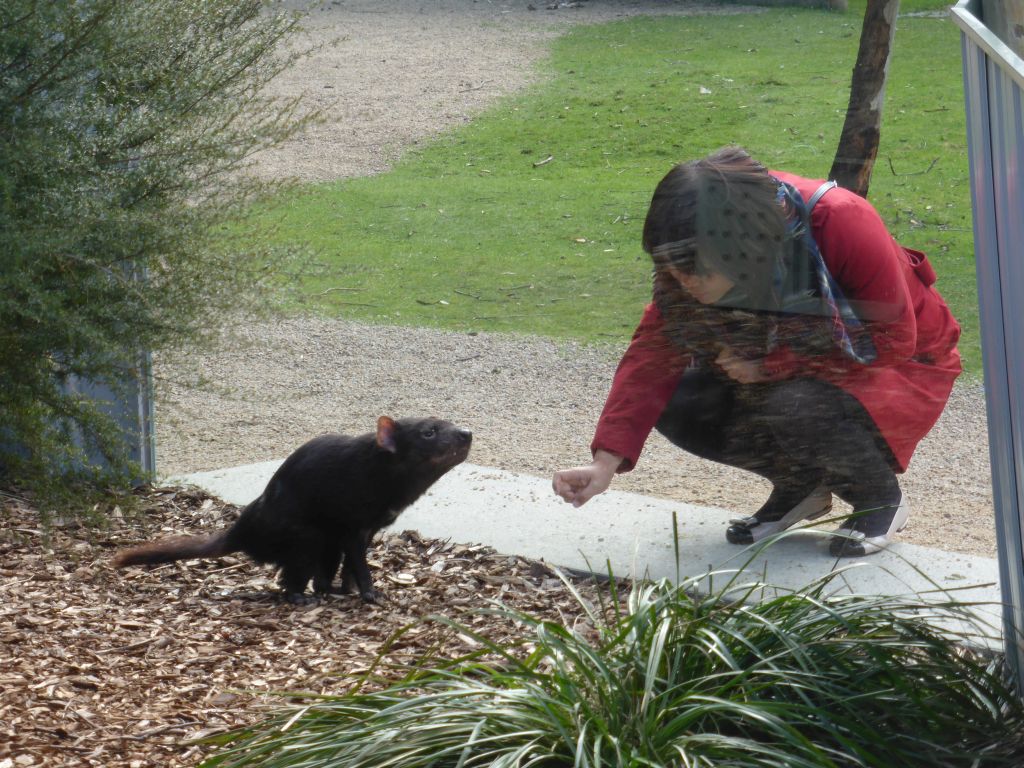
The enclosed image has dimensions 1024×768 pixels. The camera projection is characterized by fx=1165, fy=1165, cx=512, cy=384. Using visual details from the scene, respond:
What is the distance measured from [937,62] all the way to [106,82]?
172 inches

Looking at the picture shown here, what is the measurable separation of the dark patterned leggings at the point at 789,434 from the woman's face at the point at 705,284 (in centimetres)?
38

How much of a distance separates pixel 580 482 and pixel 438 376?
300 cm

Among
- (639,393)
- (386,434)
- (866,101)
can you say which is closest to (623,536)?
(639,393)

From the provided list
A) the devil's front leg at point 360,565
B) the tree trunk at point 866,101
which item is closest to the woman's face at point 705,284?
the devil's front leg at point 360,565

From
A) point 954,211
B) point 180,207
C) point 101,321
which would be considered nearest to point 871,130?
point 954,211

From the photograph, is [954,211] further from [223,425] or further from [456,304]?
[223,425]

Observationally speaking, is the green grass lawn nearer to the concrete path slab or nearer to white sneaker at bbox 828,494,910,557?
the concrete path slab

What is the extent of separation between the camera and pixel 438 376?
590cm

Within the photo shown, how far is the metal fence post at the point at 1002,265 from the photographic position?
194cm

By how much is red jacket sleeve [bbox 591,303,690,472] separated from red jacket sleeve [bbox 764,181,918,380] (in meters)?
0.29

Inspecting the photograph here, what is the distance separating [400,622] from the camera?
3.20 metres

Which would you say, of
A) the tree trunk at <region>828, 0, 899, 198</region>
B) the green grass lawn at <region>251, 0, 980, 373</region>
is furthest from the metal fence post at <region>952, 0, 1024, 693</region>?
the green grass lawn at <region>251, 0, 980, 373</region>

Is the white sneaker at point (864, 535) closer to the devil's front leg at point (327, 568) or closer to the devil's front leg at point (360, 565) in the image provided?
the devil's front leg at point (360, 565)

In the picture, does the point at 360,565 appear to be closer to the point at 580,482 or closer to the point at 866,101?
the point at 580,482
